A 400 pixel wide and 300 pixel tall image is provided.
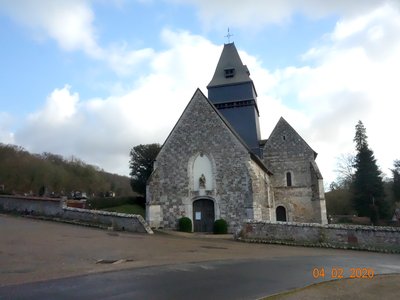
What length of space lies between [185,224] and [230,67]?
17.2 m

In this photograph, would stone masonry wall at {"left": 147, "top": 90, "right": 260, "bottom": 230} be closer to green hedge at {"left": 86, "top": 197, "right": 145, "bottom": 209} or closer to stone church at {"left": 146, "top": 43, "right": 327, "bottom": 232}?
stone church at {"left": 146, "top": 43, "right": 327, "bottom": 232}

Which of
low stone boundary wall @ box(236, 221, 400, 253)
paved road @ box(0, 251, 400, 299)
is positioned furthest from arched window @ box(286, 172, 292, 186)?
paved road @ box(0, 251, 400, 299)

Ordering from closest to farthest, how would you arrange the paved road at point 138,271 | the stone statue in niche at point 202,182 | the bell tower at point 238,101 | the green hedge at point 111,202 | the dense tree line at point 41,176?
the paved road at point 138,271 → the stone statue in niche at point 202,182 → the bell tower at point 238,101 → the green hedge at point 111,202 → the dense tree line at point 41,176

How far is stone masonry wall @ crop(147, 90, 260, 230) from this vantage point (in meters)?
21.6

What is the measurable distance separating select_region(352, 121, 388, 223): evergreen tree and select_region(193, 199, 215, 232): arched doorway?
2540 centimetres

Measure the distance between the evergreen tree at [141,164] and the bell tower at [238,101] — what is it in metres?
11.0

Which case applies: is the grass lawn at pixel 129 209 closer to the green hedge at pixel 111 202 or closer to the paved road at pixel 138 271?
the green hedge at pixel 111 202

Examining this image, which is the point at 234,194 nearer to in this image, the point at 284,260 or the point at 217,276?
the point at 284,260

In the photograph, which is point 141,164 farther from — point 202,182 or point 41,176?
point 202,182

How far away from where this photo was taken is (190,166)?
2291cm

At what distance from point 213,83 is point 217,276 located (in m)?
25.8

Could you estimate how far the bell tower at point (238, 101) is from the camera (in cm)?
3078

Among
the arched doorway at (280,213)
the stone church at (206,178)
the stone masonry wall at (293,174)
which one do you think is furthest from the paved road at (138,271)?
the arched doorway at (280,213)
